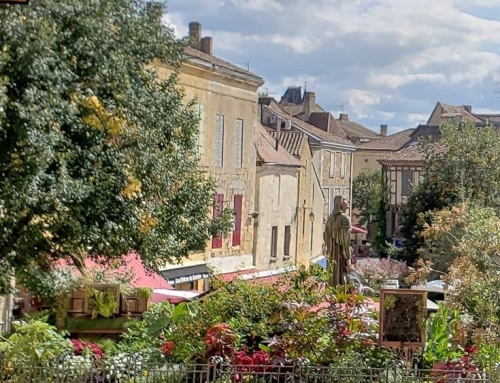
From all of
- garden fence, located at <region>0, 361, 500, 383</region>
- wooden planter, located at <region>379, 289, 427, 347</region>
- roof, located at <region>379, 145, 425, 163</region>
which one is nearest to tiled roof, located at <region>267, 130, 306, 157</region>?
roof, located at <region>379, 145, 425, 163</region>

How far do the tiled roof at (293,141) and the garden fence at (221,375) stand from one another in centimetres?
2778

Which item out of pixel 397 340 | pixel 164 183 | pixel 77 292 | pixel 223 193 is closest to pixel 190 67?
pixel 223 193

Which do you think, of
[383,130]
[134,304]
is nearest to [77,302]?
[134,304]

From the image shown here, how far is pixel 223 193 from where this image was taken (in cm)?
2848

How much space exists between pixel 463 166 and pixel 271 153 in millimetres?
7162

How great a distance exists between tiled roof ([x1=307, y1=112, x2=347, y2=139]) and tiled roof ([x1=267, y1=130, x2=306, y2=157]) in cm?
2174

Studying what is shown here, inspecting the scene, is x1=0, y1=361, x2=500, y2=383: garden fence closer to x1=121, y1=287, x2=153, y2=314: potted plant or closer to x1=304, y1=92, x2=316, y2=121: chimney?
x1=121, y1=287, x2=153, y2=314: potted plant

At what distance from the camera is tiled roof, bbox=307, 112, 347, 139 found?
2434 inches

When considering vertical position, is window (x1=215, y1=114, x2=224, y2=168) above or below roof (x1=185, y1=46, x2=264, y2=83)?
below

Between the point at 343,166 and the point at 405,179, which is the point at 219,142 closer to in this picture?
the point at 405,179

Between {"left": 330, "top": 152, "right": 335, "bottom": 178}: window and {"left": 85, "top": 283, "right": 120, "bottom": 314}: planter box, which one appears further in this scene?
{"left": 330, "top": 152, "right": 335, "bottom": 178}: window

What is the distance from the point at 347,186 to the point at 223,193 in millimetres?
28153

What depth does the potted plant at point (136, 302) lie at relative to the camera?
1337 centimetres

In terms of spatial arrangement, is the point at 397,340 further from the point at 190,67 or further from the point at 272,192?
the point at 272,192
